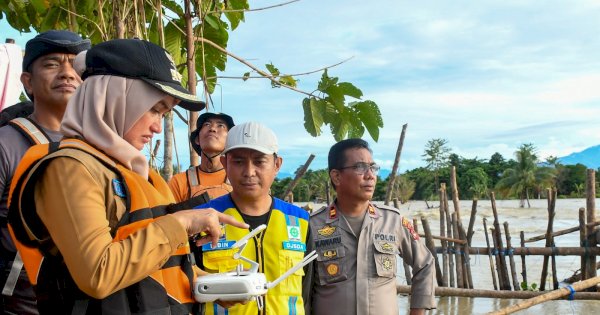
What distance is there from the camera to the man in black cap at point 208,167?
3.23 m

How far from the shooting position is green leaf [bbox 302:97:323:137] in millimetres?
4410

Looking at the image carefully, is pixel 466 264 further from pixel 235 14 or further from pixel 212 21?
pixel 212 21

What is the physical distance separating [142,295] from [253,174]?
3.50ft

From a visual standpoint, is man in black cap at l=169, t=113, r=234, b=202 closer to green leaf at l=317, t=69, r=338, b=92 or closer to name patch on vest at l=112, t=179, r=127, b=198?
green leaf at l=317, t=69, r=338, b=92

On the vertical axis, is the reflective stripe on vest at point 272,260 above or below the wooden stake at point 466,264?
above

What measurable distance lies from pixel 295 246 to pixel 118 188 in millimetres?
1138

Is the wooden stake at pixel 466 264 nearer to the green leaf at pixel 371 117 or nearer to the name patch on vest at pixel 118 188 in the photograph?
the green leaf at pixel 371 117

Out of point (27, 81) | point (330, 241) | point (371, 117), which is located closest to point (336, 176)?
point (330, 241)

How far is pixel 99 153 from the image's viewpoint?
130 cm

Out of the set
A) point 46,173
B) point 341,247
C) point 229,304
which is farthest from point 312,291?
point 46,173

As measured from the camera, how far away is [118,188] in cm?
129

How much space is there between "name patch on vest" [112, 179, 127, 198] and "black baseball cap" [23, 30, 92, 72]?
95cm

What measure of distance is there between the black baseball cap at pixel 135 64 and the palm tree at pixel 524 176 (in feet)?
132

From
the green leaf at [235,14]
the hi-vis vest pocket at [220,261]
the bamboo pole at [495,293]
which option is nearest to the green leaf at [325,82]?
the green leaf at [235,14]
